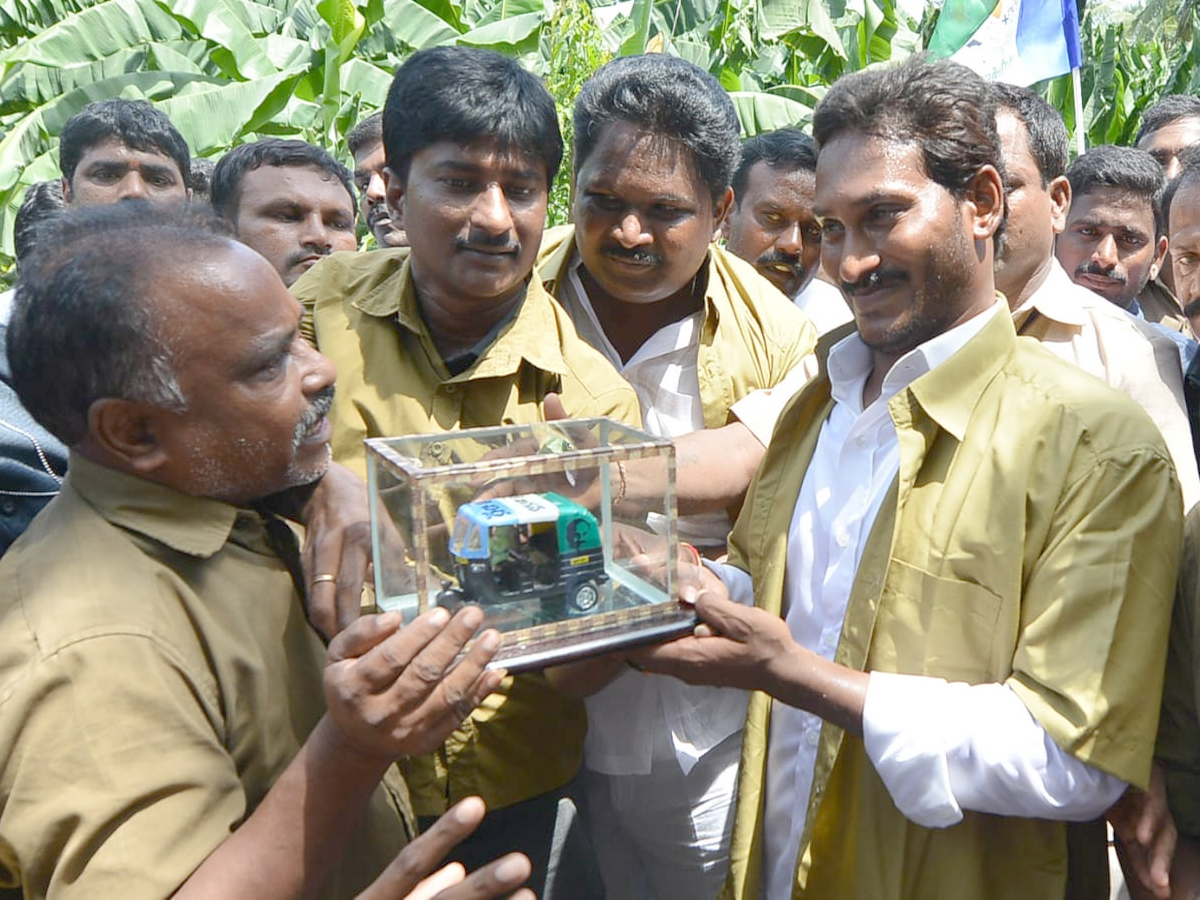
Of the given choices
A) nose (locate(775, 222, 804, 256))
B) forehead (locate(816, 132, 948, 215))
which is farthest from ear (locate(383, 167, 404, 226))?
nose (locate(775, 222, 804, 256))

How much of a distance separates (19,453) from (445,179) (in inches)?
46.3

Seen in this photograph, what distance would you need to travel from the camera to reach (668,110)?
2.83 meters

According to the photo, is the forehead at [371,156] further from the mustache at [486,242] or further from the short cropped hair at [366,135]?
the mustache at [486,242]

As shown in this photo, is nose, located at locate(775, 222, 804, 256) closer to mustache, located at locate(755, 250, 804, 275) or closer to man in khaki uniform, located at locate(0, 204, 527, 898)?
mustache, located at locate(755, 250, 804, 275)

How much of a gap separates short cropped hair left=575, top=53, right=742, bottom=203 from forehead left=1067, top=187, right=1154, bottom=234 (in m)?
2.38

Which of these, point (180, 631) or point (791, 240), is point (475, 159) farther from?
point (791, 240)

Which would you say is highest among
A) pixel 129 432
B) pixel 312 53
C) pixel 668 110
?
pixel 312 53

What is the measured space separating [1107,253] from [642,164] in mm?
2733

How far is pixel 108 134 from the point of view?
478cm

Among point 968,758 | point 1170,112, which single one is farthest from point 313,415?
point 1170,112

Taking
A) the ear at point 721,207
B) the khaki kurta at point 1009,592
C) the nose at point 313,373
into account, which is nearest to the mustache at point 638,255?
the ear at point 721,207

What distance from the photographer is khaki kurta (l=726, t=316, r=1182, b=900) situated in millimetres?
1816

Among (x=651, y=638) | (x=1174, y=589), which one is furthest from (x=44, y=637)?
(x=1174, y=589)

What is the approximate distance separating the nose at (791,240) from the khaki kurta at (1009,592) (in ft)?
6.75
